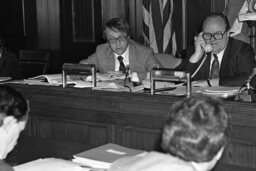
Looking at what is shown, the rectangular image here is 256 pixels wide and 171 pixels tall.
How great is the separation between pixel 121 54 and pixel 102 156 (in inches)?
77.4

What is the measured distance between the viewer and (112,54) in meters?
4.04

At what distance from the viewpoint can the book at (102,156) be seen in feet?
6.55

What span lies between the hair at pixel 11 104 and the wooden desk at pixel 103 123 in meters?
0.91

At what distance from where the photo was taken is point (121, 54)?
3988 millimetres

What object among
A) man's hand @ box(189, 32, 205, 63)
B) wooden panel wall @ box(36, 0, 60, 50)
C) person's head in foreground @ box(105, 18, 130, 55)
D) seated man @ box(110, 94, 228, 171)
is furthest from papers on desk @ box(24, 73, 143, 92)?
wooden panel wall @ box(36, 0, 60, 50)

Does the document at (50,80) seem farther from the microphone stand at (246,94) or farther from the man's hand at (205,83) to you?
the microphone stand at (246,94)

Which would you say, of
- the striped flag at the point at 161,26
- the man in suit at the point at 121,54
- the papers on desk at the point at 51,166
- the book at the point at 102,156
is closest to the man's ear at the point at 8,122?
the papers on desk at the point at 51,166

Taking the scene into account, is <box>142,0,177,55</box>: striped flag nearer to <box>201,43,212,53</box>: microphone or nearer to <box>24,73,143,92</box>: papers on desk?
<box>201,43,212,53</box>: microphone

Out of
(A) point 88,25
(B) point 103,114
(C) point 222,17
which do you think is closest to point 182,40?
(A) point 88,25

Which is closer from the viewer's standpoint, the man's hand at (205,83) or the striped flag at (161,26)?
the man's hand at (205,83)

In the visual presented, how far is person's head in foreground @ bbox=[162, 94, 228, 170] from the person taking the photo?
138 cm

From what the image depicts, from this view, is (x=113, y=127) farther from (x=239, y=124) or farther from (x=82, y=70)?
(x=239, y=124)

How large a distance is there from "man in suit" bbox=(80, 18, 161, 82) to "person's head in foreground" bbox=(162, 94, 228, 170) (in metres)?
2.44

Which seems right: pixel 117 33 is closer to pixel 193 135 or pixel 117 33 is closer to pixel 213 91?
pixel 213 91
